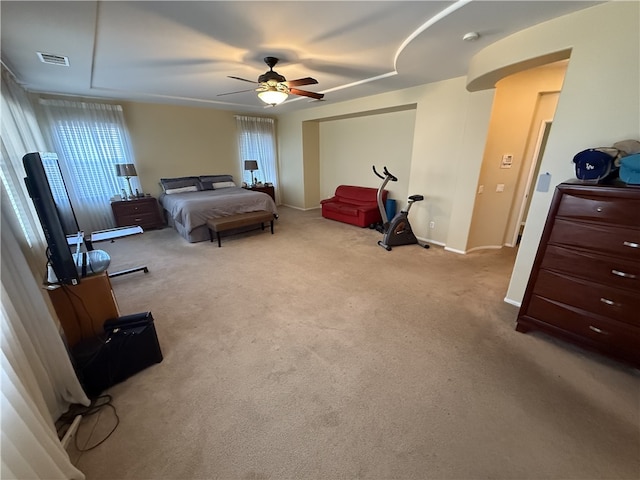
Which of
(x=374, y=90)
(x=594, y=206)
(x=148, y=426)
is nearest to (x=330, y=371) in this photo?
Answer: (x=148, y=426)

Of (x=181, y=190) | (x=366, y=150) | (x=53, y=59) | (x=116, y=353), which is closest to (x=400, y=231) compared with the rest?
(x=366, y=150)

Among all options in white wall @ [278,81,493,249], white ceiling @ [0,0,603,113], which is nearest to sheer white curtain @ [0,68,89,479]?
white ceiling @ [0,0,603,113]

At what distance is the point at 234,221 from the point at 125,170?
251 centimetres

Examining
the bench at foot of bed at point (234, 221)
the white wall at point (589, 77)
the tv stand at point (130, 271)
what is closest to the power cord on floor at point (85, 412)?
the tv stand at point (130, 271)

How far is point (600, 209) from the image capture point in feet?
5.78

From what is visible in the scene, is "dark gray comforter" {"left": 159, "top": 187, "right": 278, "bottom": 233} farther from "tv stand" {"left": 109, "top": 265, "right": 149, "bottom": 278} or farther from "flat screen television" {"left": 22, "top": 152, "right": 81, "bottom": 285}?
"flat screen television" {"left": 22, "top": 152, "right": 81, "bottom": 285}

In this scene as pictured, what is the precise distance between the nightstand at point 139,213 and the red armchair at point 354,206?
12.0 feet

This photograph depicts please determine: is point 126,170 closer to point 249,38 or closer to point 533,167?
point 249,38

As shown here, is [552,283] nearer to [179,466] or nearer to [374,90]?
[179,466]

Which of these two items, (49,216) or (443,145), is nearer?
(49,216)

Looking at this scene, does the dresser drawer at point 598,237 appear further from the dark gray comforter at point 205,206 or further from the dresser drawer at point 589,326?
the dark gray comforter at point 205,206

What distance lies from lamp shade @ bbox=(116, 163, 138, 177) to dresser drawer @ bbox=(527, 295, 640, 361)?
21.1 feet

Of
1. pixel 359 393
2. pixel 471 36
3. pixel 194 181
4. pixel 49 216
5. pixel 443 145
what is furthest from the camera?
pixel 194 181

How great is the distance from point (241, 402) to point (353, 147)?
5.63 metres
